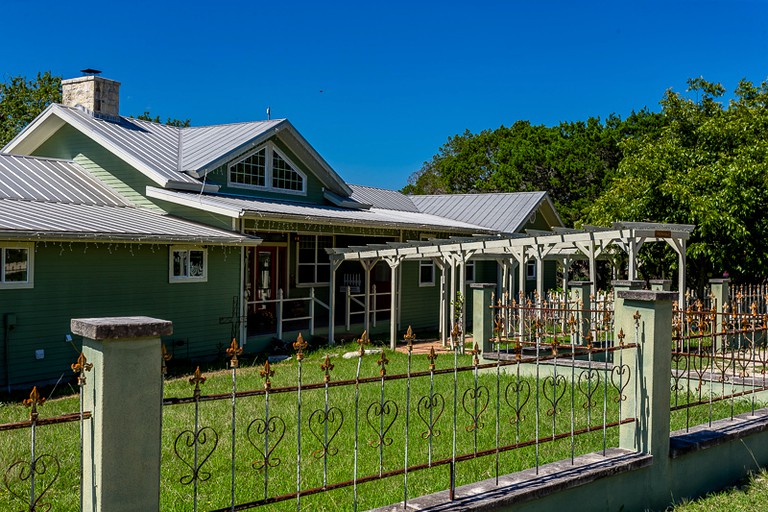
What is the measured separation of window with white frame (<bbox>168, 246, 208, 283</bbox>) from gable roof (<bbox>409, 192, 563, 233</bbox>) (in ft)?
41.4

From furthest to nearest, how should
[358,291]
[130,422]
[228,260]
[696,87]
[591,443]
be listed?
[696,87]
[358,291]
[228,260]
[591,443]
[130,422]

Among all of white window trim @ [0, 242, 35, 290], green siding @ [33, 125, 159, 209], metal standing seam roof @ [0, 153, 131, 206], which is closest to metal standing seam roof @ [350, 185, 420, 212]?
green siding @ [33, 125, 159, 209]

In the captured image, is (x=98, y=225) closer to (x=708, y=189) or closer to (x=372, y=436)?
(x=372, y=436)

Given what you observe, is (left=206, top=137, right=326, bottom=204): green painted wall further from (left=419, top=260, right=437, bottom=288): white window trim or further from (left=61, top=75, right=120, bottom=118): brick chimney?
(left=61, top=75, right=120, bottom=118): brick chimney

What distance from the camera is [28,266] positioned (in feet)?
40.0

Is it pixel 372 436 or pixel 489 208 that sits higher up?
Answer: pixel 489 208

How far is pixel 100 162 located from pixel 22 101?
18.7 meters

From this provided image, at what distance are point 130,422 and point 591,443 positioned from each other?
17.7 feet

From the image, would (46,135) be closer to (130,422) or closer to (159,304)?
(159,304)

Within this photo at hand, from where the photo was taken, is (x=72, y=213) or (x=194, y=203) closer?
(x=72, y=213)

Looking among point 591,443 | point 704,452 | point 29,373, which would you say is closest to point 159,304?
point 29,373

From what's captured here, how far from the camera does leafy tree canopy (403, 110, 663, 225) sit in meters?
38.2

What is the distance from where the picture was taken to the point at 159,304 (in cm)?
1452

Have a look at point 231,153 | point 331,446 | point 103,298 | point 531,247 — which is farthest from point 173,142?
point 331,446
